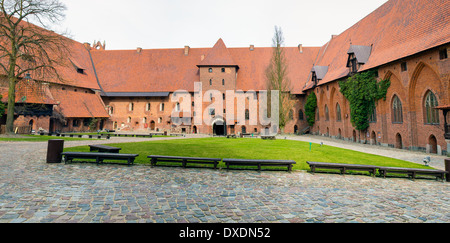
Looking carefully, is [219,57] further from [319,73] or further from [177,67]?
[319,73]

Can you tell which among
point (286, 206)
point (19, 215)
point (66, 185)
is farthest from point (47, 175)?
point (286, 206)

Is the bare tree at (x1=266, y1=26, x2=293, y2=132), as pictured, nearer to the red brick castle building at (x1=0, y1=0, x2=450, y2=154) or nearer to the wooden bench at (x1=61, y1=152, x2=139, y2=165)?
the red brick castle building at (x1=0, y1=0, x2=450, y2=154)

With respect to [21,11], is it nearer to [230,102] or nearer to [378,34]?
[230,102]

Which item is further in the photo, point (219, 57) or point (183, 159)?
point (219, 57)

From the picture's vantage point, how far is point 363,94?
2248 cm

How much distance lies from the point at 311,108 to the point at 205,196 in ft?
108

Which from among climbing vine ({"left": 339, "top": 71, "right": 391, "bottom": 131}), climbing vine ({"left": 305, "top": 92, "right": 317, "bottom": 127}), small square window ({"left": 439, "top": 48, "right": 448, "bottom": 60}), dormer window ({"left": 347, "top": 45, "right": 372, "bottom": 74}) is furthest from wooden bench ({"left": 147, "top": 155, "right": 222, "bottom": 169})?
climbing vine ({"left": 305, "top": 92, "right": 317, "bottom": 127})

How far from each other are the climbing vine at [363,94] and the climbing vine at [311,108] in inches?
376

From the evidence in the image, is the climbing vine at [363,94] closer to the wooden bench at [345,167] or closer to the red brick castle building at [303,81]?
the red brick castle building at [303,81]

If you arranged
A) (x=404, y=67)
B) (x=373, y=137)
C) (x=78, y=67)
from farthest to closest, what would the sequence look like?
1. (x=78, y=67)
2. (x=373, y=137)
3. (x=404, y=67)

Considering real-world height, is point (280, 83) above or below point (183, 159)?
above

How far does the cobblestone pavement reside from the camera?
4.57 metres

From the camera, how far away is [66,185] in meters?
6.58

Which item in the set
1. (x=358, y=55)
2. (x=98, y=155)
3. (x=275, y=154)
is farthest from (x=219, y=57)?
(x=98, y=155)
